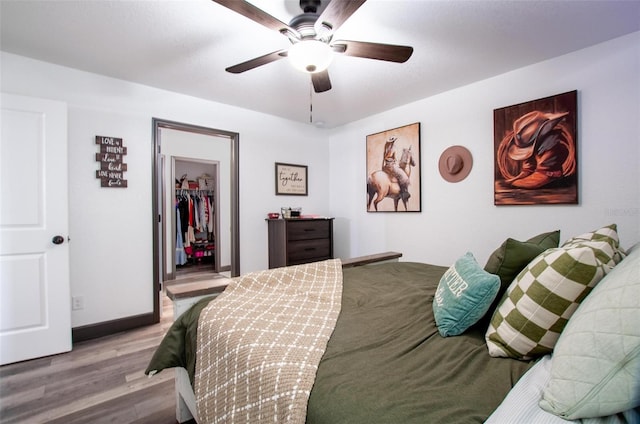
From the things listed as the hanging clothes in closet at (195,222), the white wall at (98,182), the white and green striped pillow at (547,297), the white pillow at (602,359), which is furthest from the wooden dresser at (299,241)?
the white pillow at (602,359)

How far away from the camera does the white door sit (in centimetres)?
214

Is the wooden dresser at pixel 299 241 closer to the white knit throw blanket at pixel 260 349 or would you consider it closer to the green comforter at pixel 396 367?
the white knit throw blanket at pixel 260 349

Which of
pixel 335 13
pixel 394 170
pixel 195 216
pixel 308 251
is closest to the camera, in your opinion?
pixel 335 13

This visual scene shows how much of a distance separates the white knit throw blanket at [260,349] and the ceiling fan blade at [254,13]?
133cm

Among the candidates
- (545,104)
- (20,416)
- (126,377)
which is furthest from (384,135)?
(20,416)

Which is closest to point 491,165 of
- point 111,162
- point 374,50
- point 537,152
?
point 537,152

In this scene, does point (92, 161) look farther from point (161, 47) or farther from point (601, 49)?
point (601, 49)

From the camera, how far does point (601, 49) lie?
213cm

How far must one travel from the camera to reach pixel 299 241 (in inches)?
140

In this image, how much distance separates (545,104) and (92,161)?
3950 millimetres

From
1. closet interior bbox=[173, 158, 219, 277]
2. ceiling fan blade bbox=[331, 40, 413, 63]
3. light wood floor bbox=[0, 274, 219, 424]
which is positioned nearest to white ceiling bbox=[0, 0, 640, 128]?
ceiling fan blade bbox=[331, 40, 413, 63]

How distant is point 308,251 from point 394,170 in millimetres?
1464

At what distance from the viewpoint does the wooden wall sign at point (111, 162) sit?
2623mm

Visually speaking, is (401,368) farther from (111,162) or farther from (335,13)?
(111,162)
